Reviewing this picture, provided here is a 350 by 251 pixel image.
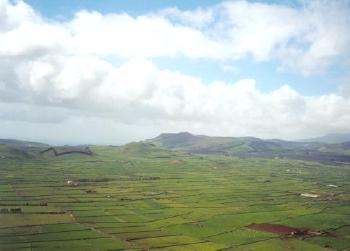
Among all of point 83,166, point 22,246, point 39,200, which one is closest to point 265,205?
point 39,200

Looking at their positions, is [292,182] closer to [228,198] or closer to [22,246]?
[228,198]

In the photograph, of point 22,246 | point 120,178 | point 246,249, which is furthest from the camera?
point 120,178

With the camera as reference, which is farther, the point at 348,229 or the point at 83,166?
the point at 83,166

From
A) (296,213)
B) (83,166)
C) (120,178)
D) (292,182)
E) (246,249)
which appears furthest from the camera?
(83,166)

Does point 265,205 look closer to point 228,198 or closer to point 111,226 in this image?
point 228,198

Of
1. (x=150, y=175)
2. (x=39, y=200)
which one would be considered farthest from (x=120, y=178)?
(x=39, y=200)

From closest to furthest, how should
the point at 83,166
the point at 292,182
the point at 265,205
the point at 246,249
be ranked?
the point at 246,249 → the point at 265,205 → the point at 292,182 → the point at 83,166
